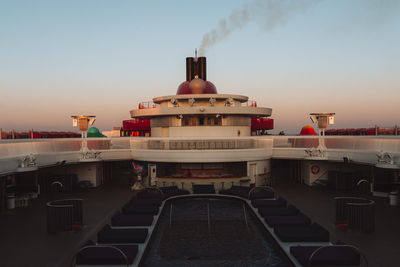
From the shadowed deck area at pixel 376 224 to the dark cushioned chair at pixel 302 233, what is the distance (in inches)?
59.6

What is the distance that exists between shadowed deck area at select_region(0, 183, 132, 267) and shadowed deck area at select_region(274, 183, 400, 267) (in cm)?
1261

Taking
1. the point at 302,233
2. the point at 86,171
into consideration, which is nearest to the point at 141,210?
the point at 302,233

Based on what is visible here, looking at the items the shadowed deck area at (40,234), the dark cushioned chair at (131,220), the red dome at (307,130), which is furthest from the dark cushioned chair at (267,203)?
the red dome at (307,130)

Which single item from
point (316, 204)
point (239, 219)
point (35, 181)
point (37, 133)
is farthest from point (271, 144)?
Result: point (37, 133)

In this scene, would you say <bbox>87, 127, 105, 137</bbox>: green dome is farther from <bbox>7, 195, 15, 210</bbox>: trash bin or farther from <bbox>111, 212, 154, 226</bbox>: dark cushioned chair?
<bbox>111, 212, 154, 226</bbox>: dark cushioned chair

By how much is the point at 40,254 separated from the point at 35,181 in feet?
50.6

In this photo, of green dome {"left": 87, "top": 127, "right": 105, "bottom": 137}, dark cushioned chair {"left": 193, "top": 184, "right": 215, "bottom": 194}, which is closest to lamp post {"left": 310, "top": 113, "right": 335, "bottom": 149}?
dark cushioned chair {"left": 193, "top": 184, "right": 215, "bottom": 194}

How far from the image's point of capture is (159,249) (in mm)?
15656

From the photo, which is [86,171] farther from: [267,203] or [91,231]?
[267,203]

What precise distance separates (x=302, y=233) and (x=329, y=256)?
2724 mm

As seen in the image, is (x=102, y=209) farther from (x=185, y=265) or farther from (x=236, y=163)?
(x=236, y=163)

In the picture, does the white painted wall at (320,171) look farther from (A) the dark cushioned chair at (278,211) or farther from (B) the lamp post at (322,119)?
(A) the dark cushioned chair at (278,211)

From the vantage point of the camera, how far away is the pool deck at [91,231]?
46.6ft

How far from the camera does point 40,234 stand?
56.8ft
